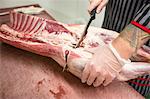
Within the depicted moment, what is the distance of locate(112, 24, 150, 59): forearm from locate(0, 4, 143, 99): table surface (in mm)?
186

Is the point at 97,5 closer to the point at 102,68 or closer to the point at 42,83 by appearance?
the point at 102,68

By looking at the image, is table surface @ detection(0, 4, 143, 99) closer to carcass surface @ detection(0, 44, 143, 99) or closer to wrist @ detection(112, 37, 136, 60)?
carcass surface @ detection(0, 44, 143, 99)

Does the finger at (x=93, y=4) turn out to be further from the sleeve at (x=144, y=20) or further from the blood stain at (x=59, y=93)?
the blood stain at (x=59, y=93)

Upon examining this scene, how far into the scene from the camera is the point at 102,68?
984 mm

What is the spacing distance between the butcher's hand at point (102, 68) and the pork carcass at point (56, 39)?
0.12ft

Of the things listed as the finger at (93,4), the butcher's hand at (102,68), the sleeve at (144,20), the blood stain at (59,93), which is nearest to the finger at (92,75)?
the butcher's hand at (102,68)

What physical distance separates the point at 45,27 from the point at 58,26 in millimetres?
76

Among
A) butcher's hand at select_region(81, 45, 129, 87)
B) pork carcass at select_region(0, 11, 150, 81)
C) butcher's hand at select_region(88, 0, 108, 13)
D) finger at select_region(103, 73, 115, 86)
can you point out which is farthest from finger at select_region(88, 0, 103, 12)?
finger at select_region(103, 73, 115, 86)

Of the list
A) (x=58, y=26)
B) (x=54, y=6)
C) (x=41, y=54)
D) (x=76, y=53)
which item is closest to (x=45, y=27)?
(x=58, y=26)

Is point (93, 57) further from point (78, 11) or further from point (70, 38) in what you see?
point (78, 11)

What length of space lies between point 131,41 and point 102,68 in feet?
0.54

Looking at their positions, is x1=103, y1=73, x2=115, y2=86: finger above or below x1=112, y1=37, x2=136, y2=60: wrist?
below

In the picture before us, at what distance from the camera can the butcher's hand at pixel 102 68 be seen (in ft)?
3.19

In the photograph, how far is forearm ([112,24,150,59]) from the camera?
97 centimetres
